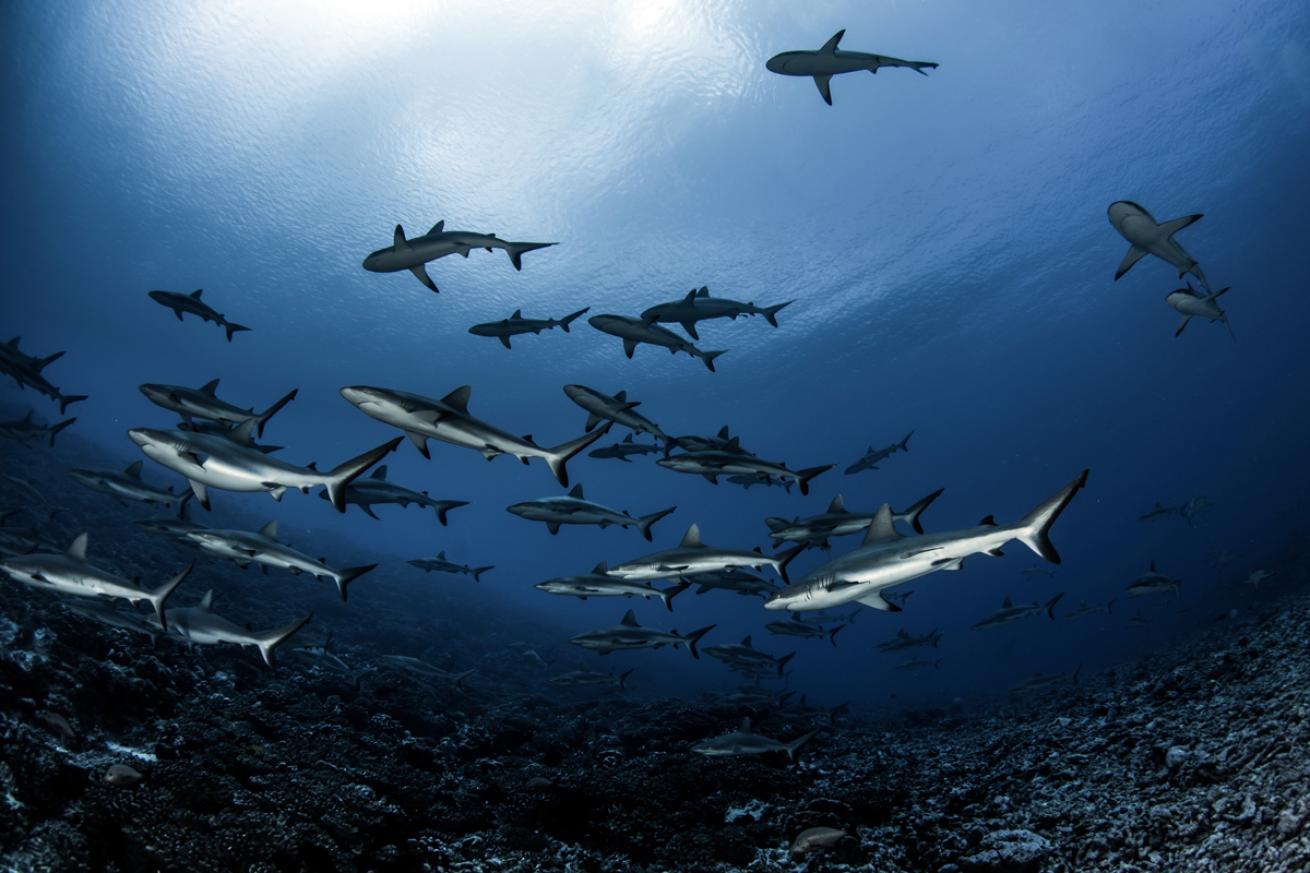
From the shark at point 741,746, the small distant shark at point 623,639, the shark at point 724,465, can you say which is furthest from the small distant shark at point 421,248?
the shark at point 741,746

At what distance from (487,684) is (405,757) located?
879 cm

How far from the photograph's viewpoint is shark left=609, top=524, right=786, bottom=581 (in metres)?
6.66

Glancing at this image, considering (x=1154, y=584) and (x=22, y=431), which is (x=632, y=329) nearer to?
(x=22, y=431)

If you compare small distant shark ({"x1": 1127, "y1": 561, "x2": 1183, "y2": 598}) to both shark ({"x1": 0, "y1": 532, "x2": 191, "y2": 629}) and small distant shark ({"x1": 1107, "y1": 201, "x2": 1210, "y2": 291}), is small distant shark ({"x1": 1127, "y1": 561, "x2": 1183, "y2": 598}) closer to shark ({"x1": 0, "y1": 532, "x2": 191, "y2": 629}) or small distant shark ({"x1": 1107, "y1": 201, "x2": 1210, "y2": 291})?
small distant shark ({"x1": 1107, "y1": 201, "x2": 1210, "y2": 291})

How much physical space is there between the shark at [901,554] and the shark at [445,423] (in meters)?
2.44

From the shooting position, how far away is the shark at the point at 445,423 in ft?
16.2

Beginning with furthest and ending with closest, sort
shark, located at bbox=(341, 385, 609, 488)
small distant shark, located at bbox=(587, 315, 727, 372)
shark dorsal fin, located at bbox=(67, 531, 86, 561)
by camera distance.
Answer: small distant shark, located at bbox=(587, 315, 727, 372) < shark dorsal fin, located at bbox=(67, 531, 86, 561) < shark, located at bbox=(341, 385, 609, 488)

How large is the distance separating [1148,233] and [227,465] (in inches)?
428

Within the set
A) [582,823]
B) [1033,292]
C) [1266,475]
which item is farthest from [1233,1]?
[1266,475]

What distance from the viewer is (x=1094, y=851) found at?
4016 millimetres

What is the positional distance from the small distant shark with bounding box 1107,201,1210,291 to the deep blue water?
18.3 meters

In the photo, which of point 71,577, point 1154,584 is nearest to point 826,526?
point 71,577

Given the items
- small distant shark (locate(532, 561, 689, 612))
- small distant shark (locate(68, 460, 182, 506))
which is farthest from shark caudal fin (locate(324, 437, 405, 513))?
small distant shark (locate(68, 460, 182, 506))

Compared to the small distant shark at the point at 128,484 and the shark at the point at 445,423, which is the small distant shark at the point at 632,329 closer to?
the shark at the point at 445,423
